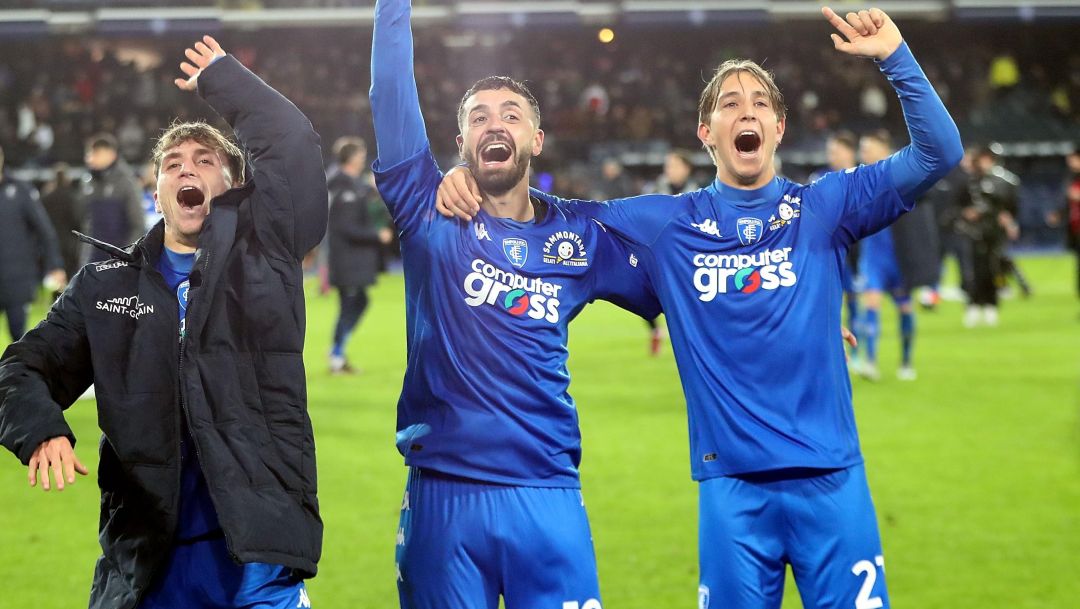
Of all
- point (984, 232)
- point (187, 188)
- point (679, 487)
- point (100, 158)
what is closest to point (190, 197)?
point (187, 188)

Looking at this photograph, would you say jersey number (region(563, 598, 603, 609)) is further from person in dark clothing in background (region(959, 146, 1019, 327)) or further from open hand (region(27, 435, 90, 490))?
person in dark clothing in background (region(959, 146, 1019, 327))

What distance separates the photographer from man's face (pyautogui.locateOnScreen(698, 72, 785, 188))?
4289 millimetres

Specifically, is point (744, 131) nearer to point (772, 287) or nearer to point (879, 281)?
point (772, 287)

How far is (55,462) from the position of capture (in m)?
Result: 3.50

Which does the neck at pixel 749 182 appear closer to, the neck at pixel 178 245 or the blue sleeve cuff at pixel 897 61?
the blue sleeve cuff at pixel 897 61

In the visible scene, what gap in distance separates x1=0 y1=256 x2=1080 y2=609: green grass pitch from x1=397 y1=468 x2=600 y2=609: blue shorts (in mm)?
2565

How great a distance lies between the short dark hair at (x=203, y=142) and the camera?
3986 millimetres

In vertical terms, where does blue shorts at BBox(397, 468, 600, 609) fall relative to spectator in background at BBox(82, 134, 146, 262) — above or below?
below

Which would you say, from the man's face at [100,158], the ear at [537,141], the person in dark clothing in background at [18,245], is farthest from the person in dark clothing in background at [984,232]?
the ear at [537,141]

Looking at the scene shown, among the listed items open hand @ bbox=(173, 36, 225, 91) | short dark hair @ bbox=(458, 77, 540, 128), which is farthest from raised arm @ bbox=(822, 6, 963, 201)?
open hand @ bbox=(173, 36, 225, 91)

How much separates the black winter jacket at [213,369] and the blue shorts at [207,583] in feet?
0.25

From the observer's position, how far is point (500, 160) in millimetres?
4059

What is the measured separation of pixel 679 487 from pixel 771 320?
4829 millimetres

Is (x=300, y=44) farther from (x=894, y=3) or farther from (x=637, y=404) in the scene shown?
(x=637, y=404)
